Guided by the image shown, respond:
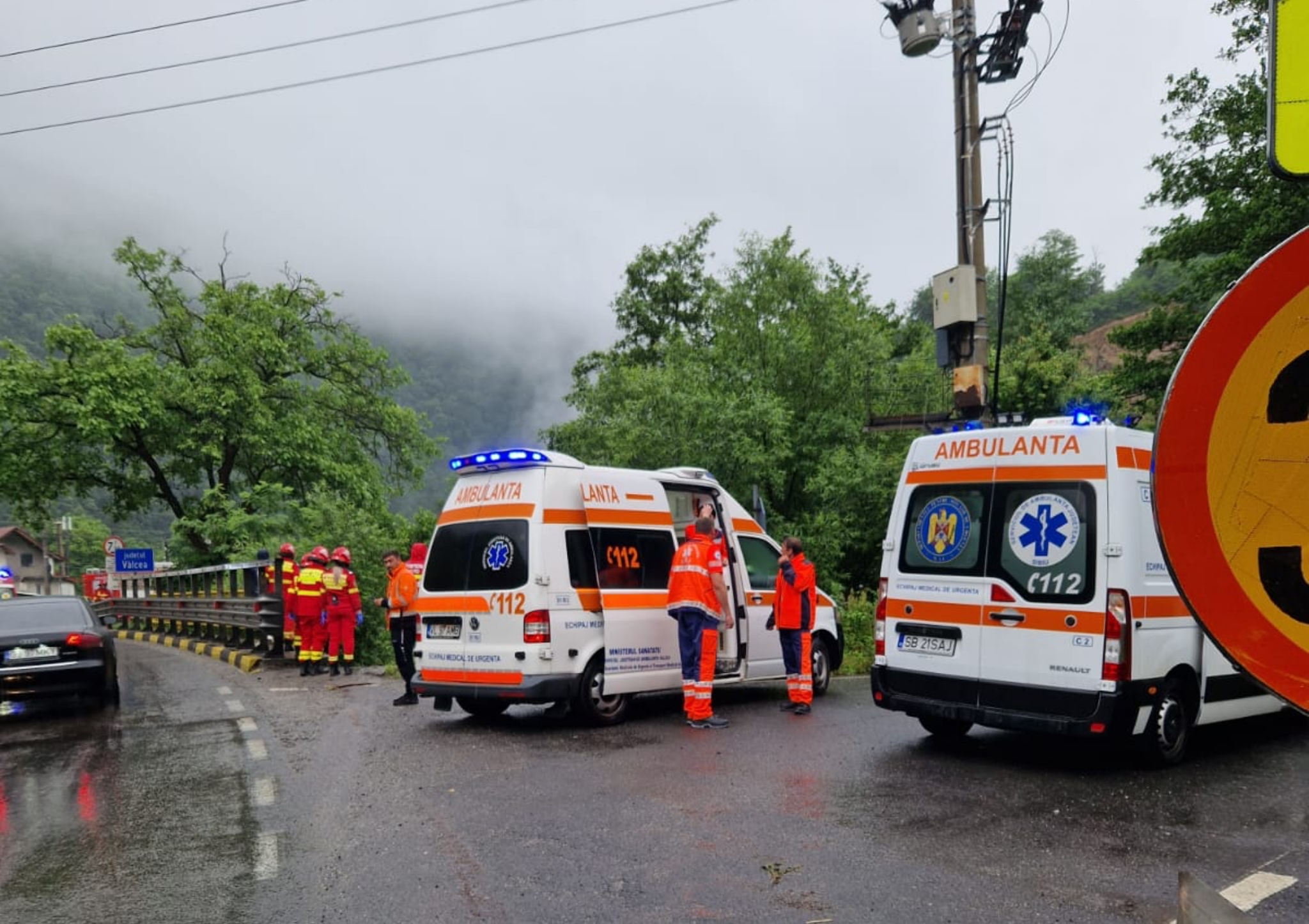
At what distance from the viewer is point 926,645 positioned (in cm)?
711

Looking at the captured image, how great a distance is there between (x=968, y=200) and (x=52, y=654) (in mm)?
10989

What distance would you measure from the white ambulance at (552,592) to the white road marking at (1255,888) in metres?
5.17

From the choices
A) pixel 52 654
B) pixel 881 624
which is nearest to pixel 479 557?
pixel 881 624

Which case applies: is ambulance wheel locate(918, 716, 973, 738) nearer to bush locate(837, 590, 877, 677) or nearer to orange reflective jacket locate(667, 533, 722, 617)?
orange reflective jacket locate(667, 533, 722, 617)

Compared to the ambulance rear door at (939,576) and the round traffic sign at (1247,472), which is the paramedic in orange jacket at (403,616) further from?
the round traffic sign at (1247,472)

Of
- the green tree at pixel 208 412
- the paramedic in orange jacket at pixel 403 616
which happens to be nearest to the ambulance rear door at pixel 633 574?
the paramedic in orange jacket at pixel 403 616

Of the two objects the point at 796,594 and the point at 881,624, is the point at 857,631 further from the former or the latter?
the point at 881,624

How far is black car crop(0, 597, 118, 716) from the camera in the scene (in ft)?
32.5

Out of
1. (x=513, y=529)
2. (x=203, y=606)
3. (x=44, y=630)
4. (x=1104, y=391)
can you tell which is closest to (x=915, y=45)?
(x=513, y=529)

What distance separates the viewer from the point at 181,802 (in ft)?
20.1

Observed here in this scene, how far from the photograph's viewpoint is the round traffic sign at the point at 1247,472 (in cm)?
126

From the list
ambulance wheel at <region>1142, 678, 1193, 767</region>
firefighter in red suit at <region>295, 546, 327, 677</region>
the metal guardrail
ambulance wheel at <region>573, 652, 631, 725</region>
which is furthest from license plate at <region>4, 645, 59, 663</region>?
ambulance wheel at <region>1142, 678, 1193, 767</region>

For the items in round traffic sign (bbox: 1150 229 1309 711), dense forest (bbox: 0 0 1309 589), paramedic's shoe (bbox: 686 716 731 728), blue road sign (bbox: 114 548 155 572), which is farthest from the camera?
blue road sign (bbox: 114 548 155 572)

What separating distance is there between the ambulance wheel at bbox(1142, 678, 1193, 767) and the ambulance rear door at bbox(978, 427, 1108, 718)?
63 cm
